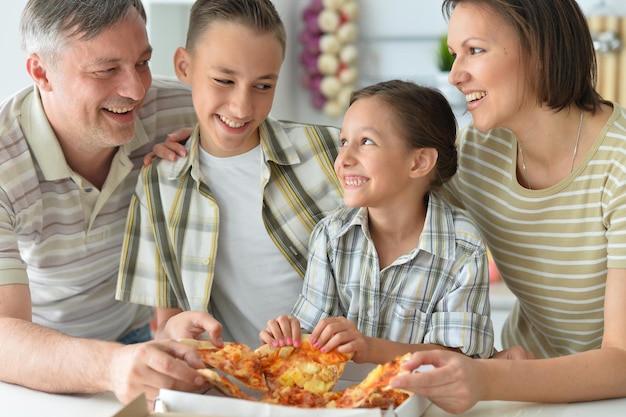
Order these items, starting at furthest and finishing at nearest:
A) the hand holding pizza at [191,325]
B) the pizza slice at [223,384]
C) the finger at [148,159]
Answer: the finger at [148,159], the hand holding pizza at [191,325], the pizza slice at [223,384]

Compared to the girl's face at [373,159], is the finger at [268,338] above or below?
below

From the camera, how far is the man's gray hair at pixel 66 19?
162cm

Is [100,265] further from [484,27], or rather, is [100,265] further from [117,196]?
[484,27]

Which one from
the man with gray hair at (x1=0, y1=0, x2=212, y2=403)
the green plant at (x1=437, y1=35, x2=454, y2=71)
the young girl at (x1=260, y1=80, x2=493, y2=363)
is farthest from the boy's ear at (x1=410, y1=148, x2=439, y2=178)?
the green plant at (x1=437, y1=35, x2=454, y2=71)

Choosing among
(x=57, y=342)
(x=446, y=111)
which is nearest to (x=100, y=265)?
(x=57, y=342)

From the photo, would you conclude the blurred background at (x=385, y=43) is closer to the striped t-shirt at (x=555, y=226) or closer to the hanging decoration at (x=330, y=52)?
the hanging decoration at (x=330, y=52)

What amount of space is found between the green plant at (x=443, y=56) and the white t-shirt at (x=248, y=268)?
70.2 inches

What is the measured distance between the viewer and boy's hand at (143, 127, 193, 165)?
1.63m

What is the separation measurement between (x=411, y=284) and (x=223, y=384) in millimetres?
417

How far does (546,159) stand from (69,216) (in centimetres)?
96

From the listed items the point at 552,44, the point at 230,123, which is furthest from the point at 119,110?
the point at 552,44

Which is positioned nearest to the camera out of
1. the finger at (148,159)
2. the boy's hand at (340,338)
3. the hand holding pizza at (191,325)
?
the boy's hand at (340,338)

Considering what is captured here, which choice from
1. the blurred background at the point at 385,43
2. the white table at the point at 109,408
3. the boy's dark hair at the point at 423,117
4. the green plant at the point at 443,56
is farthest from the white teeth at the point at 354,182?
the green plant at the point at 443,56

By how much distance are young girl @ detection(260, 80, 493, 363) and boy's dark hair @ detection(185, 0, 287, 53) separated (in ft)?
0.72
